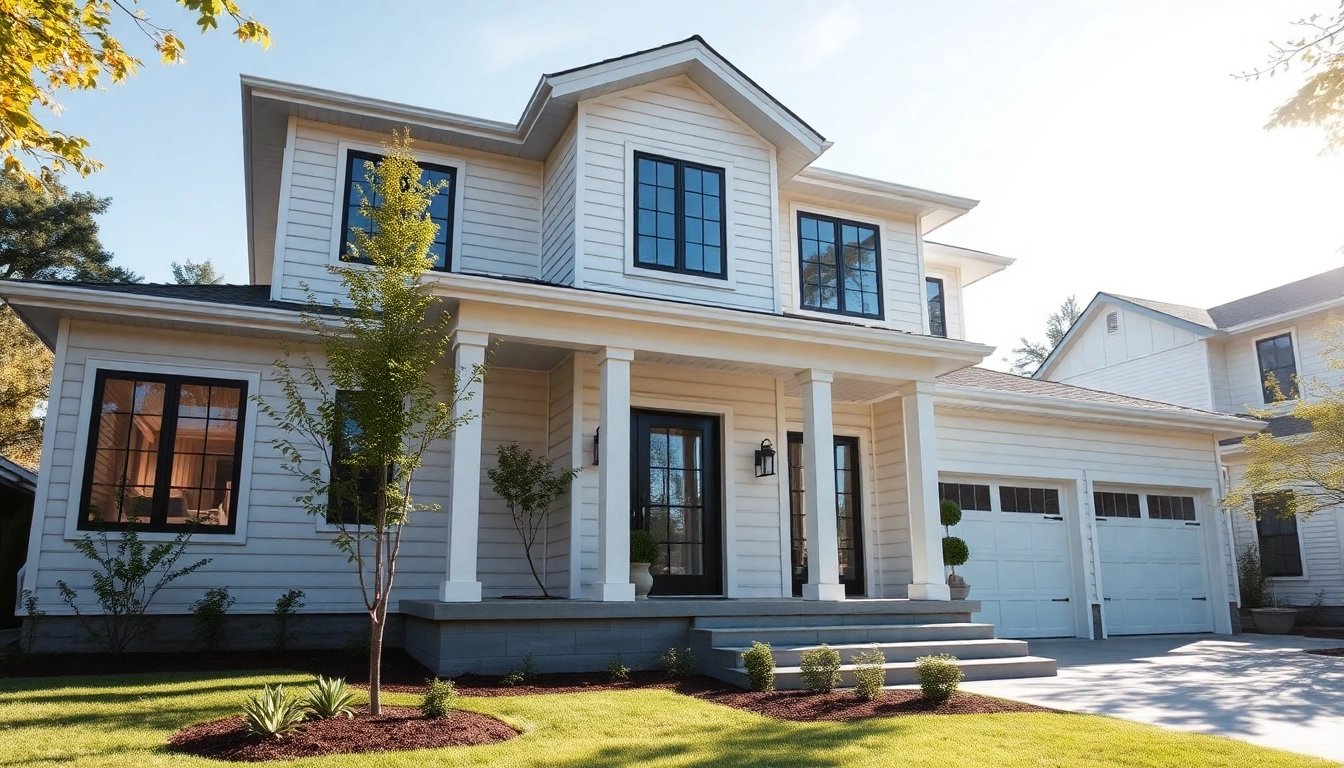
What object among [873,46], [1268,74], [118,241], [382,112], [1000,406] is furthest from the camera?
[118,241]

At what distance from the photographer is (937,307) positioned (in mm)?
15742

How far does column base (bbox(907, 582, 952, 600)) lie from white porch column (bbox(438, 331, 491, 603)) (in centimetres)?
495

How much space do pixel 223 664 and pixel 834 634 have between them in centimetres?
584

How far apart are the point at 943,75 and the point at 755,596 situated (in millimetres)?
6296

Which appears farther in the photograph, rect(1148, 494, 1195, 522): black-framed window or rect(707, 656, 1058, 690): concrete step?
rect(1148, 494, 1195, 522): black-framed window

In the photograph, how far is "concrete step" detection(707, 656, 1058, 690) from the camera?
7770mm

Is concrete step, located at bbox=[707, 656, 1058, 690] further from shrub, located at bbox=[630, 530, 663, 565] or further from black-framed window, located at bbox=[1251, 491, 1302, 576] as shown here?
black-framed window, located at bbox=[1251, 491, 1302, 576]

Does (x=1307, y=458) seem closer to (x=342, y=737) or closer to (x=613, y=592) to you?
(x=613, y=592)

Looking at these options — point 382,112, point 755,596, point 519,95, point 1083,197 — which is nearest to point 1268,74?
point 1083,197

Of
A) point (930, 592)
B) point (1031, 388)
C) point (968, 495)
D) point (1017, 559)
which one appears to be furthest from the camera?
point (1031, 388)

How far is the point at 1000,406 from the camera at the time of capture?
43.7ft

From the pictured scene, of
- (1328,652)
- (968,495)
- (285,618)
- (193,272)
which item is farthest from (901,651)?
(193,272)

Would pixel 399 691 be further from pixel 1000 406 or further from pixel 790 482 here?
pixel 1000 406

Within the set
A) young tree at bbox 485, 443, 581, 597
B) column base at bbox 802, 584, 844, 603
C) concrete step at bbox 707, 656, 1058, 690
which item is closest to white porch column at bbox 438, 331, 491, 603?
young tree at bbox 485, 443, 581, 597
